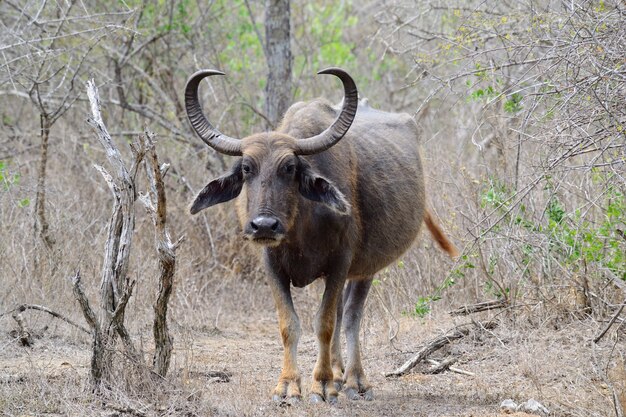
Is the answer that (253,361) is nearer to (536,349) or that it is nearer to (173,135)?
(536,349)

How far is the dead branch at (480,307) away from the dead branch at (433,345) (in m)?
0.17

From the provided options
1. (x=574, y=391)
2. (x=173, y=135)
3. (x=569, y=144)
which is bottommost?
(x=574, y=391)

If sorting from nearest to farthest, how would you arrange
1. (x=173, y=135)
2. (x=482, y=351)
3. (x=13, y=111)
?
1. (x=482, y=351)
2. (x=173, y=135)
3. (x=13, y=111)

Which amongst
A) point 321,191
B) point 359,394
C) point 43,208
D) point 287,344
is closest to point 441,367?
point 359,394

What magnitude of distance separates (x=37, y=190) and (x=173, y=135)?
3.67 metres

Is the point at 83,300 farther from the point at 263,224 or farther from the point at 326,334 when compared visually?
the point at 326,334

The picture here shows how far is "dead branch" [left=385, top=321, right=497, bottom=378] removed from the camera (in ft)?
26.9

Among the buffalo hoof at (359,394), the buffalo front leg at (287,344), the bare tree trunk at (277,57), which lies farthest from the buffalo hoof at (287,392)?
the bare tree trunk at (277,57)

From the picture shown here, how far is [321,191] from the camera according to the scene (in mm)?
6824

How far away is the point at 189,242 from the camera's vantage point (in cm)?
1220

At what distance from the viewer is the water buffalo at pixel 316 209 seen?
22.2 ft

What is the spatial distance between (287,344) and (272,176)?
1259mm

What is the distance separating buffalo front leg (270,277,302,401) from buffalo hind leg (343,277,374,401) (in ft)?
2.38

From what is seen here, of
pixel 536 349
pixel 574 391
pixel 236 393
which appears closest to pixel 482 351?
pixel 536 349
